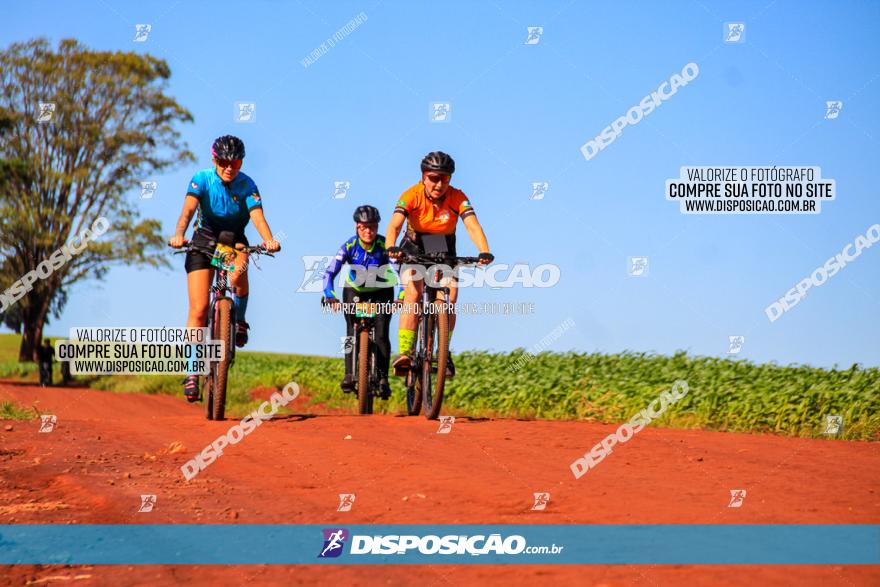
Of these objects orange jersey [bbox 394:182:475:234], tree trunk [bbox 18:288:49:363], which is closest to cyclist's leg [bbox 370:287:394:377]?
orange jersey [bbox 394:182:475:234]

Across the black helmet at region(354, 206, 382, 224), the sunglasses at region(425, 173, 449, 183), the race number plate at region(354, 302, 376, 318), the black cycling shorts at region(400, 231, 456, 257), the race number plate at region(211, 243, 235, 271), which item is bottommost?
the race number plate at region(354, 302, 376, 318)

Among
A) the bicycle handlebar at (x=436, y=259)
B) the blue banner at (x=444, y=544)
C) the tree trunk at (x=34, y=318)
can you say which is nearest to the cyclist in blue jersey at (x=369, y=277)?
the bicycle handlebar at (x=436, y=259)

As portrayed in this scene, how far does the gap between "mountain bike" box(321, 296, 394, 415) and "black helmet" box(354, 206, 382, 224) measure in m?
0.95

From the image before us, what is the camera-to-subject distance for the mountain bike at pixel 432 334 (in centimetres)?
1002

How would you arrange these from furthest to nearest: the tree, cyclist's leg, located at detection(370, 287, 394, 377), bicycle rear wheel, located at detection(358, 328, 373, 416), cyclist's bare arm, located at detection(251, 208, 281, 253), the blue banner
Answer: the tree, cyclist's leg, located at detection(370, 287, 394, 377), bicycle rear wheel, located at detection(358, 328, 373, 416), cyclist's bare arm, located at detection(251, 208, 281, 253), the blue banner

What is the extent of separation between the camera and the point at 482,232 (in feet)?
34.2

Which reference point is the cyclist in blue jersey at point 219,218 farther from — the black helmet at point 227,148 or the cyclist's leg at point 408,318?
the cyclist's leg at point 408,318

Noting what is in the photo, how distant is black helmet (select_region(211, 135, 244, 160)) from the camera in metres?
10.0

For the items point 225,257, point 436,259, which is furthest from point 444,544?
point 225,257

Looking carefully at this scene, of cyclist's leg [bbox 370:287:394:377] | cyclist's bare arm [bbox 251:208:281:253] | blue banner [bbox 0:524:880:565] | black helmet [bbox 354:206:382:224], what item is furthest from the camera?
cyclist's leg [bbox 370:287:394:377]

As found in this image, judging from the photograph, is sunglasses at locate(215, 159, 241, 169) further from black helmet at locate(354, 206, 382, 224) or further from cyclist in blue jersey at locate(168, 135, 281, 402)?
black helmet at locate(354, 206, 382, 224)

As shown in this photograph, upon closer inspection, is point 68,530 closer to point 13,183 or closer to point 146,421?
point 146,421

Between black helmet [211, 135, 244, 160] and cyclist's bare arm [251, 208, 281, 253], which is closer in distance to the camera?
cyclist's bare arm [251, 208, 281, 253]

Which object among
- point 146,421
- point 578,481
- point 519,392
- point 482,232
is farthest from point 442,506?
point 519,392
